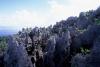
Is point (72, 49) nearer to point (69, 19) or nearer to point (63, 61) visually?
point (63, 61)

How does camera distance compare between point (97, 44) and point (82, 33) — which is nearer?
point (97, 44)

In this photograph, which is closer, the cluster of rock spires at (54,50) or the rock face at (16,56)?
the cluster of rock spires at (54,50)

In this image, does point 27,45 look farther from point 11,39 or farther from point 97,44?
point 97,44

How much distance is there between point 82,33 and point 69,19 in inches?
1820

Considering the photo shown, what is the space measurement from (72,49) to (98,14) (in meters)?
21.3

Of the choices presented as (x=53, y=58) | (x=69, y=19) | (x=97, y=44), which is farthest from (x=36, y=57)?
(x=69, y=19)

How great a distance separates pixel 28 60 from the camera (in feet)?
230

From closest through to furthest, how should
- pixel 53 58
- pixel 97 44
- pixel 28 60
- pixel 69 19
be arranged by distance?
pixel 97 44 < pixel 28 60 < pixel 53 58 < pixel 69 19

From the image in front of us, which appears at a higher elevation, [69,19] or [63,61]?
[69,19]

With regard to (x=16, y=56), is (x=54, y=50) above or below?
above

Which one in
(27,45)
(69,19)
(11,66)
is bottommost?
(11,66)

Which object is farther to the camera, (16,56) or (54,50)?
(54,50)

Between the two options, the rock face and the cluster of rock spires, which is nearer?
the cluster of rock spires

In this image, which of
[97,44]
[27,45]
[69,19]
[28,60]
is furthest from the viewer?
[69,19]
